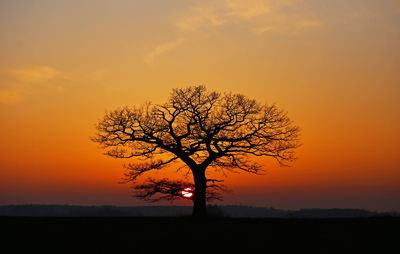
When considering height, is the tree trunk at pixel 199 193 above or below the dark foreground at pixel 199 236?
above

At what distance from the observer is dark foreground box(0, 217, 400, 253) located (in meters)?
18.6

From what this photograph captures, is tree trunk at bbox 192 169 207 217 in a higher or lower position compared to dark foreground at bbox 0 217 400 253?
higher

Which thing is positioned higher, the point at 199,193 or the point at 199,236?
the point at 199,193

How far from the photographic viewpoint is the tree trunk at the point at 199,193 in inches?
1256

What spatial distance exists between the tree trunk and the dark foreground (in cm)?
587

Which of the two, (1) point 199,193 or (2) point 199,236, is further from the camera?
(1) point 199,193

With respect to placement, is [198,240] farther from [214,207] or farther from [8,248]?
[214,207]

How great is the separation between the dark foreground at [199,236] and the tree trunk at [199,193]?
587cm

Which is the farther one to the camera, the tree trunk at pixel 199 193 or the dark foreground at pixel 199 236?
the tree trunk at pixel 199 193

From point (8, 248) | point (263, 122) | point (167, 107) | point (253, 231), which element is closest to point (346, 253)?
point (253, 231)

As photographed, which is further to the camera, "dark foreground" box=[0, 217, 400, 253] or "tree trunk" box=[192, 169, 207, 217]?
"tree trunk" box=[192, 169, 207, 217]

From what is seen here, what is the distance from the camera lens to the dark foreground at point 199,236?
61.1ft

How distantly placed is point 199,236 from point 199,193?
37.4ft

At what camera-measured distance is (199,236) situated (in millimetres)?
20844
